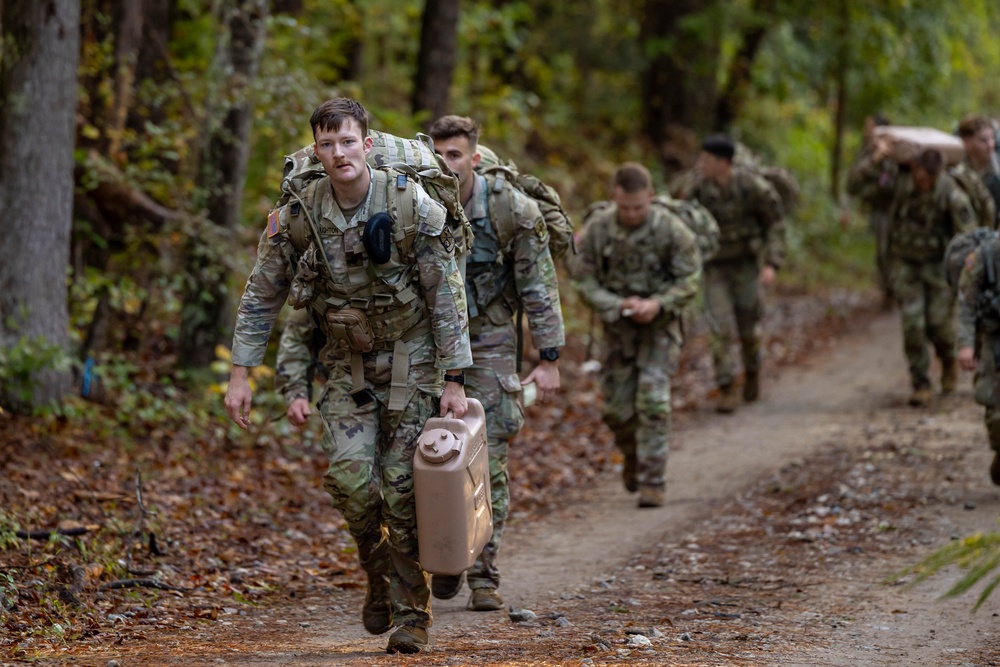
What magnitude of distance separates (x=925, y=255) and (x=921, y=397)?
1.43 metres

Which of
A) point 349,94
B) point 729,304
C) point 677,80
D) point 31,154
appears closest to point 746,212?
point 729,304

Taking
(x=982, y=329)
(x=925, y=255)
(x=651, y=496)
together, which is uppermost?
(x=925, y=255)

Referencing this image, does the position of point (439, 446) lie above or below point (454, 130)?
below

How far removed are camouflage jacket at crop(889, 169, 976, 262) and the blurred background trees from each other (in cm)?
499

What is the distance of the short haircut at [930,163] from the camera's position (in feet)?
35.6

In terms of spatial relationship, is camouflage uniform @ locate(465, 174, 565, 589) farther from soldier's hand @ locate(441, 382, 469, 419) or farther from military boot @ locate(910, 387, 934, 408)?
military boot @ locate(910, 387, 934, 408)

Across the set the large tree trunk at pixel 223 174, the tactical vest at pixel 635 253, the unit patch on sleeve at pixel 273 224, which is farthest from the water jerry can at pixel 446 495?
the large tree trunk at pixel 223 174

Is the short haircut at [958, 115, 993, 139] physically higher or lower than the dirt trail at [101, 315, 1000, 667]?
higher

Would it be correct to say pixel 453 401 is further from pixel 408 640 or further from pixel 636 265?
pixel 636 265

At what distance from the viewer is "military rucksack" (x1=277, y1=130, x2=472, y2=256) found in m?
5.30

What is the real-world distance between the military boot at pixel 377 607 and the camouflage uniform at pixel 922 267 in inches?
279

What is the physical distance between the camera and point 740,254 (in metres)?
11.9

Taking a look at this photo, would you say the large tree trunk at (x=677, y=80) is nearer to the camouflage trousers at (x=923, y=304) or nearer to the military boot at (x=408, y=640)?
the camouflage trousers at (x=923, y=304)

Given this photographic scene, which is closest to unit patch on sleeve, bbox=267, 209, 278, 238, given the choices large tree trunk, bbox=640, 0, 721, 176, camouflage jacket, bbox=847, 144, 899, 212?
camouflage jacket, bbox=847, 144, 899, 212
